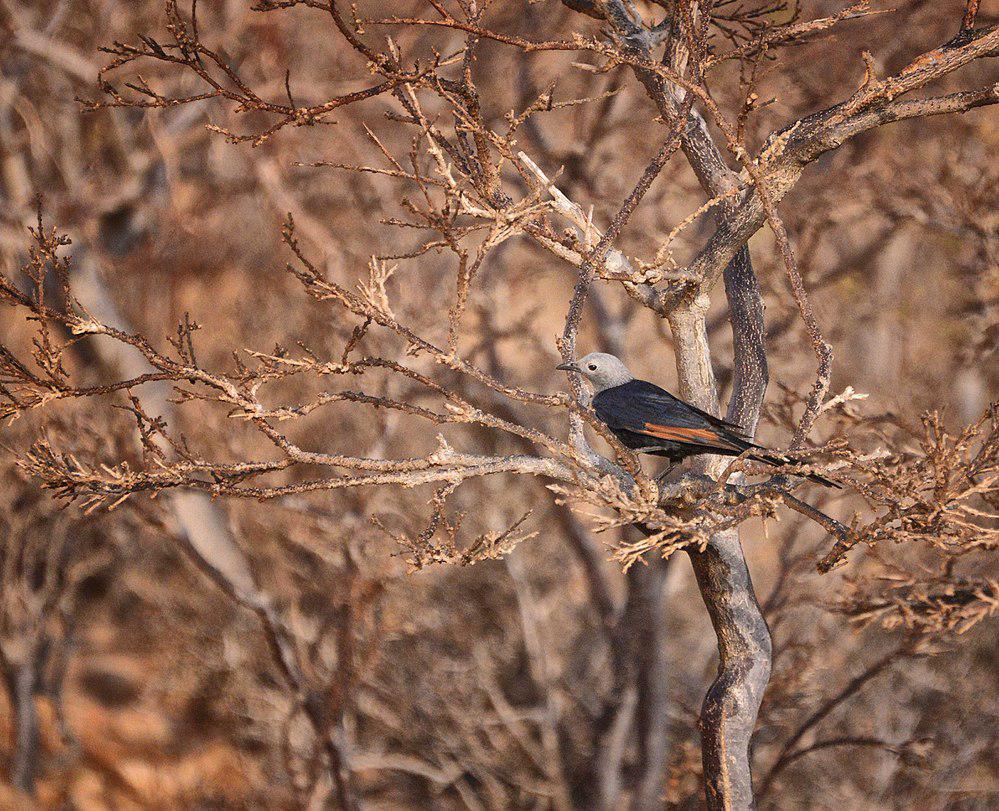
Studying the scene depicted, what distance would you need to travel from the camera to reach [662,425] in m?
4.16

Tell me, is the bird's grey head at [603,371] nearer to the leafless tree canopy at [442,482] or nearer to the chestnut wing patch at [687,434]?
the leafless tree canopy at [442,482]

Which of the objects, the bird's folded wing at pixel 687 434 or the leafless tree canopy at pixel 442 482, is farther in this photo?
the leafless tree canopy at pixel 442 482

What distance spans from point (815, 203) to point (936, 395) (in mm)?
2684

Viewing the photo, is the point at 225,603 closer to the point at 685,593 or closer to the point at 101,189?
the point at 101,189

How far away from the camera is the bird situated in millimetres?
4020

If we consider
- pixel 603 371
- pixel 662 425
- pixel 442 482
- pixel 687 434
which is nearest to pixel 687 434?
pixel 687 434

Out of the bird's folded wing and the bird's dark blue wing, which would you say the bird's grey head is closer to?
the bird's dark blue wing

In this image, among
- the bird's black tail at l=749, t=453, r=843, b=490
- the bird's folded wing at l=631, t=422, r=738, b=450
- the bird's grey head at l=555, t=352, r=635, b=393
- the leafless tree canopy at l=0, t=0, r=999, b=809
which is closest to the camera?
the bird's black tail at l=749, t=453, r=843, b=490

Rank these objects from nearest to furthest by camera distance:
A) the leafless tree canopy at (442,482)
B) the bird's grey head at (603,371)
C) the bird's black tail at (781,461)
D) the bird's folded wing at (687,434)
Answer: the bird's black tail at (781,461)
the bird's folded wing at (687,434)
the bird's grey head at (603,371)
the leafless tree canopy at (442,482)

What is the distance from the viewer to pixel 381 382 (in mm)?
8609

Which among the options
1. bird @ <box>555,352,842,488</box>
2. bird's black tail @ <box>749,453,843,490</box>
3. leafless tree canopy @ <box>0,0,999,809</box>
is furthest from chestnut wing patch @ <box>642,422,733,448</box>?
leafless tree canopy @ <box>0,0,999,809</box>

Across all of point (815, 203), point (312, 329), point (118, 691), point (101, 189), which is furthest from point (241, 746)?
point (815, 203)

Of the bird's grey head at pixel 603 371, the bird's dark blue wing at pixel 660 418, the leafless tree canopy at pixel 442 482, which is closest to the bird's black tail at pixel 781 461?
the bird's dark blue wing at pixel 660 418

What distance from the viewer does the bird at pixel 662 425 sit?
4.02 m
